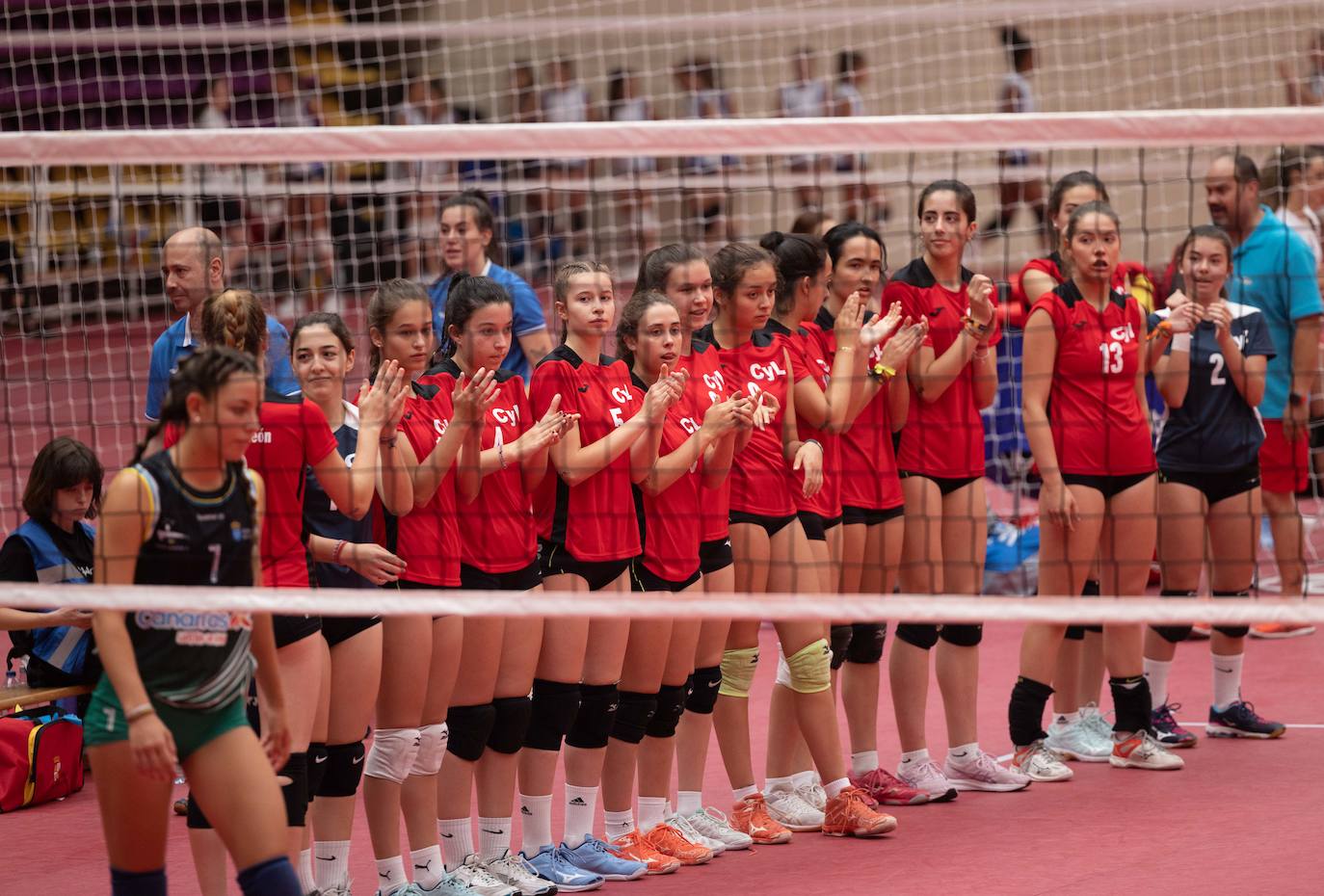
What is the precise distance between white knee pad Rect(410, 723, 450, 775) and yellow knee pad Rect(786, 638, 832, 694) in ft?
4.24

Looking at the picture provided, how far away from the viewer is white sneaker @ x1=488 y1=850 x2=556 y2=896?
16.7 ft

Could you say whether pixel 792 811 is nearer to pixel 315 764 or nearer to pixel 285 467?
pixel 315 764

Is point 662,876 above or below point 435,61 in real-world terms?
below

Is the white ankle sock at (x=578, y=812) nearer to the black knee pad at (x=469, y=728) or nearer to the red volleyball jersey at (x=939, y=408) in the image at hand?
the black knee pad at (x=469, y=728)

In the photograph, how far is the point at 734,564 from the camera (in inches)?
221

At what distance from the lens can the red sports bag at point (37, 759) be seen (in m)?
6.14

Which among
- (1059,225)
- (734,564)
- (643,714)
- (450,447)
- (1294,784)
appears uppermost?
(1059,225)

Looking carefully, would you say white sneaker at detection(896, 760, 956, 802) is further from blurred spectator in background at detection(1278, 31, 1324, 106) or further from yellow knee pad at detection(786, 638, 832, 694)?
blurred spectator in background at detection(1278, 31, 1324, 106)

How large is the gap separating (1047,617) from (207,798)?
2120mm

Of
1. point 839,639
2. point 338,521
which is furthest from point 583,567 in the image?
point 839,639

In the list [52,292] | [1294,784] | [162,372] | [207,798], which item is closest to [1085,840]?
[1294,784]

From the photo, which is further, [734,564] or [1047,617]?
[734,564]

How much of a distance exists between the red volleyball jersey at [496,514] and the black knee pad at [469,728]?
1.42 ft

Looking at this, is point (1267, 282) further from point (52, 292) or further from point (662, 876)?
point (52, 292)
